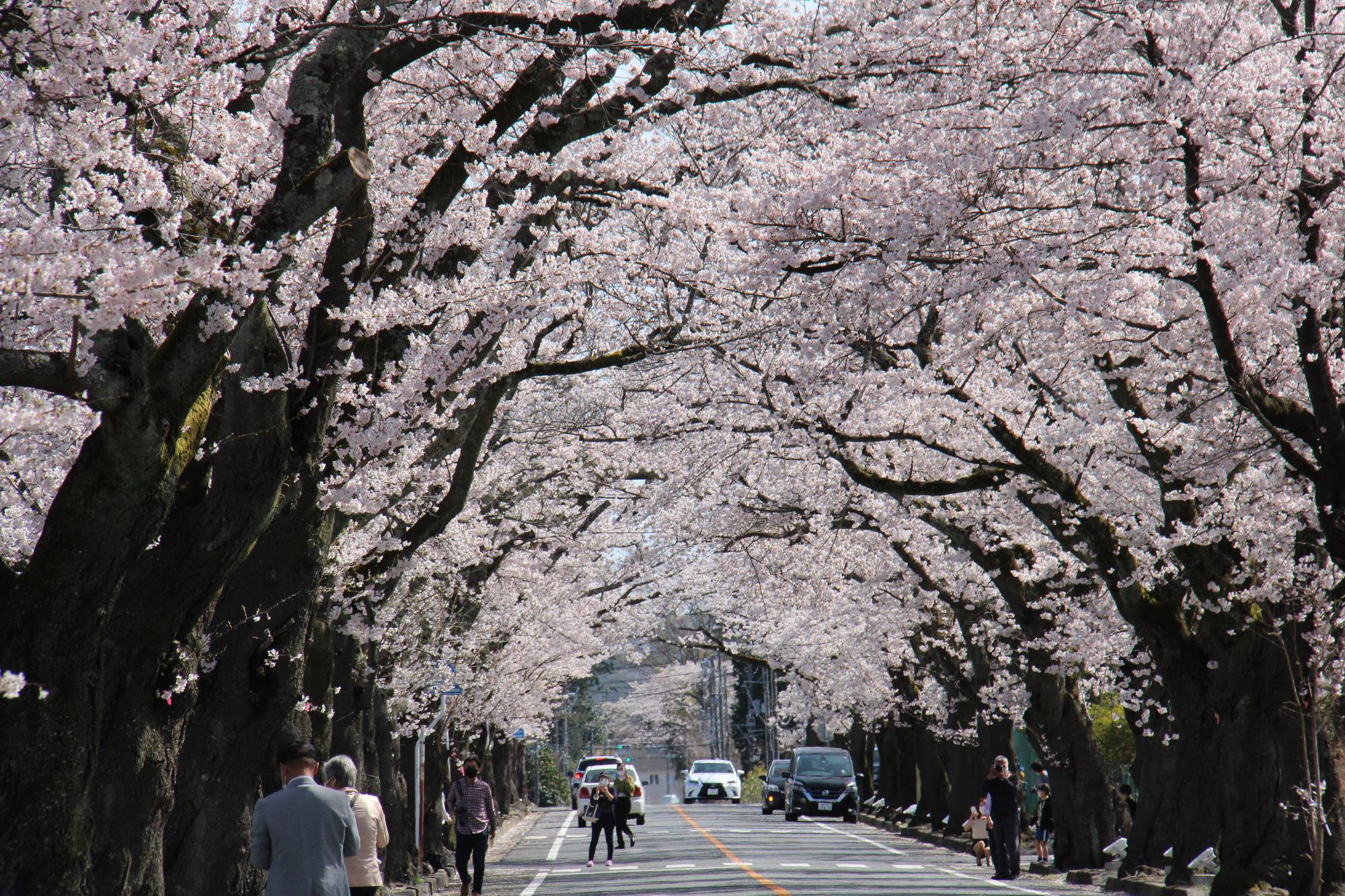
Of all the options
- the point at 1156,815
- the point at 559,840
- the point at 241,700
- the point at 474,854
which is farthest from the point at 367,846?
the point at 559,840

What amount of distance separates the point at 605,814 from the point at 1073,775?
7.92 m

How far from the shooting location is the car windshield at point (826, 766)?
1702 inches

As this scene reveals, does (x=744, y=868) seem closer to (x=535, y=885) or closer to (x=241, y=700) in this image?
(x=535, y=885)

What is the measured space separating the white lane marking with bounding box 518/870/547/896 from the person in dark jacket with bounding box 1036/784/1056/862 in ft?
26.5

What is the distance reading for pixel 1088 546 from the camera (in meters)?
19.9

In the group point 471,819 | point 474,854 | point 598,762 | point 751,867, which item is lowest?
point 751,867

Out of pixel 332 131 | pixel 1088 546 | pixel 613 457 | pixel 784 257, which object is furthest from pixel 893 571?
pixel 332 131

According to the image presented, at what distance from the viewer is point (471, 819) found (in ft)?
59.8

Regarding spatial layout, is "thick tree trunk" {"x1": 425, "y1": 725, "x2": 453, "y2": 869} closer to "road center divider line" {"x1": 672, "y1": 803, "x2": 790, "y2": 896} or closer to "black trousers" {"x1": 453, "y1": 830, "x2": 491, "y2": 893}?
"road center divider line" {"x1": 672, "y1": 803, "x2": 790, "y2": 896}

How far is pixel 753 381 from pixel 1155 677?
8.62 metres

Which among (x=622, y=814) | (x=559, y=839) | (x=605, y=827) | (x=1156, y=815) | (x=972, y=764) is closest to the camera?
(x=1156, y=815)

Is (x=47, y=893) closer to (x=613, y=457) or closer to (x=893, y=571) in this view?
(x=613, y=457)

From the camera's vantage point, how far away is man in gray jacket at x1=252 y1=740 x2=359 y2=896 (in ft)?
23.6

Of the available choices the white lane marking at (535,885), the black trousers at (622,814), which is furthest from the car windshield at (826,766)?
the white lane marking at (535,885)
